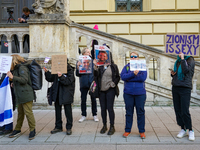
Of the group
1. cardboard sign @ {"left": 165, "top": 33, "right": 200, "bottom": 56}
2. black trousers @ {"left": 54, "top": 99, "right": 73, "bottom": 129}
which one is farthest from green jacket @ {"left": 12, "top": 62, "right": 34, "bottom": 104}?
cardboard sign @ {"left": 165, "top": 33, "right": 200, "bottom": 56}

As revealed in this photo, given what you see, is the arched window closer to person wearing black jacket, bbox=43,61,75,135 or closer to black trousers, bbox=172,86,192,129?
person wearing black jacket, bbox=43,61,75,135

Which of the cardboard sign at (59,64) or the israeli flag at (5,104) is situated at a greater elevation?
the cardboard sign at (59,64)

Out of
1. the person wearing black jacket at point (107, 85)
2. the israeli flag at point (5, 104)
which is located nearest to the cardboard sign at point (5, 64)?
the israeli flag at point (5, 104)

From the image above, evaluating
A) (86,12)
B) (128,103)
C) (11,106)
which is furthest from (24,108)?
(86,12)

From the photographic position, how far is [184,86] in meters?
4.93

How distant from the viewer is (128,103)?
519cm

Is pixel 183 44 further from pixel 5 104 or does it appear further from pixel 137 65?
pixel 5 104

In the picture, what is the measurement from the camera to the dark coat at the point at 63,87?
5396mm

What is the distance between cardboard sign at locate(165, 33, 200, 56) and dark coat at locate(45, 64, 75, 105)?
2.15m

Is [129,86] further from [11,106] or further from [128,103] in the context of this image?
[11,106]

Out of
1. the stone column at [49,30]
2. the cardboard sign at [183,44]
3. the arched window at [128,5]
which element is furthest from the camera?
the arched window at [128,5]

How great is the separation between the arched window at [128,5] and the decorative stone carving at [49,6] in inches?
200

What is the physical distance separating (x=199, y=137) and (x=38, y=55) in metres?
5.35

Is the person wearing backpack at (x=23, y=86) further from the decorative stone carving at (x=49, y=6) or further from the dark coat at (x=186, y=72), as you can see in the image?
the decorative stone carving at (x=49, y=6)
